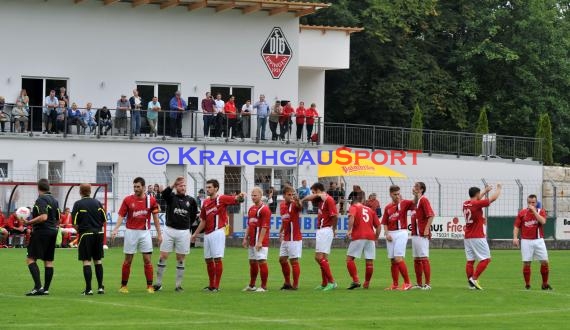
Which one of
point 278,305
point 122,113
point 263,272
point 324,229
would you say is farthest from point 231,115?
point 278,305

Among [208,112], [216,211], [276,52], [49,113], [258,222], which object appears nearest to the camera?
[216,211]

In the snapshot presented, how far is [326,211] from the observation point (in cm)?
2605

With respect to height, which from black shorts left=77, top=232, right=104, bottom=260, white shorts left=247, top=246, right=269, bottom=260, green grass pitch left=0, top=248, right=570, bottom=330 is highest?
black shorts left=77, top=232, right=104, bottom=260

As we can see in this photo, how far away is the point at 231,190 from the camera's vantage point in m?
46.5

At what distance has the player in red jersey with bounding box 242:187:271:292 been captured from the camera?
83.0 ft

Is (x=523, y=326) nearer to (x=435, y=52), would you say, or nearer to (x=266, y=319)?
(x=266, y=319)

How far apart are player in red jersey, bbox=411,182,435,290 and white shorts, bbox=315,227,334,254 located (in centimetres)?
163

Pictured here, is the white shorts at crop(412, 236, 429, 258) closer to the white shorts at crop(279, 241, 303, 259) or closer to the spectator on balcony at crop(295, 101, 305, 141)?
the white shorts at crop(279, 241, 303, 259)

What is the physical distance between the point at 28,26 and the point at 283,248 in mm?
24870

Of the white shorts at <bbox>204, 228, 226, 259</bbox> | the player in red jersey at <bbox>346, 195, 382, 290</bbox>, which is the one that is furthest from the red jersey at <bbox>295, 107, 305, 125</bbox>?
the white shorts at <bbox>204, 228, 226, 259</bbox>

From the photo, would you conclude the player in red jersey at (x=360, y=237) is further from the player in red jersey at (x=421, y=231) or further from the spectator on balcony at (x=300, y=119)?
the spectator on balcony at (x=300, y=119)

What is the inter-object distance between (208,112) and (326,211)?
2326cm

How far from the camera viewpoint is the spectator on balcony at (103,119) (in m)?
47.3

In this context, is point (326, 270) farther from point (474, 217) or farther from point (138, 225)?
point (138, 225)
